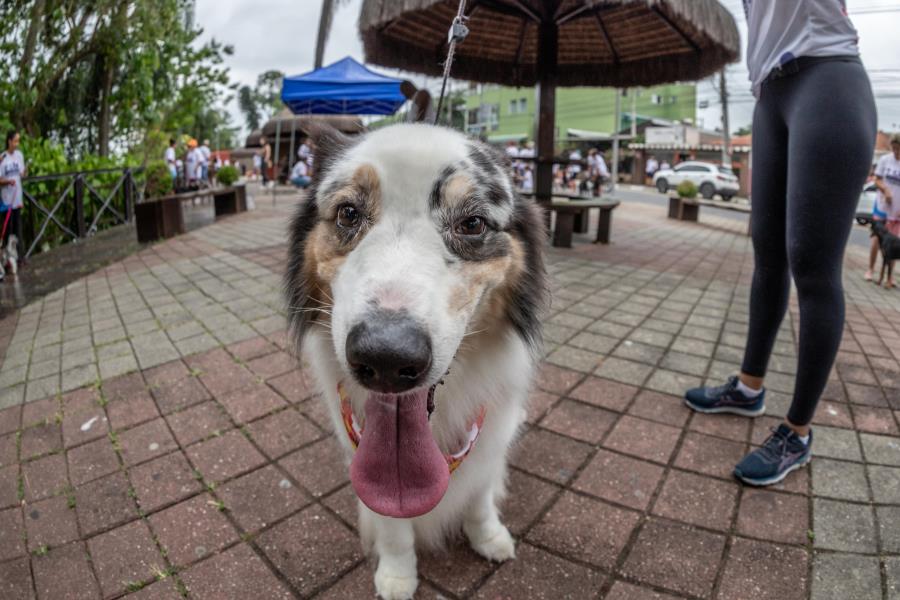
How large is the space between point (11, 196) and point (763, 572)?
872 cm

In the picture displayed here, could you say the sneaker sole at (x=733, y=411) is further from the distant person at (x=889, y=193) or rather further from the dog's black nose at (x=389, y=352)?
the distant person at (x=889, y=193)

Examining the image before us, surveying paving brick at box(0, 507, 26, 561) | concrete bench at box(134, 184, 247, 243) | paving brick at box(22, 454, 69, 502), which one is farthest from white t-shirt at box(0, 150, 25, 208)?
paving brick at box(0, 507, 26, 561)

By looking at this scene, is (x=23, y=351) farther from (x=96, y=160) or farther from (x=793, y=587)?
(x=96, y=160)

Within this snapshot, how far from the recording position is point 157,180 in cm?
1318

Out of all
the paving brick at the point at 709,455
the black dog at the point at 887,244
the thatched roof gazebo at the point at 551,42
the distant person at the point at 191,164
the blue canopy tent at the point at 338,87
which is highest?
the blue canopy tent at the point at 338,87

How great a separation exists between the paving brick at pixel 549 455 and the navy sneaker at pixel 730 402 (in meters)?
0.80

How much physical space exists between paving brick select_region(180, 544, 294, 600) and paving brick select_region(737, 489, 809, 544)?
1743 mm

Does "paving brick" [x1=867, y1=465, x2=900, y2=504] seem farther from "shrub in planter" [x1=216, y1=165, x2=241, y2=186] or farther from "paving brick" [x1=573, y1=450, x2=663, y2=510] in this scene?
"shrub in planter" [x1=216, y1=165, x2=241, y2=186]

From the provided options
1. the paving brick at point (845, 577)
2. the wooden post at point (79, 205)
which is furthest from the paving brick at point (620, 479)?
the wooden post at point (79, 205)

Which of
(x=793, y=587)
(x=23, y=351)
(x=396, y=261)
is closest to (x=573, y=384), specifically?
(x=793, y=587)

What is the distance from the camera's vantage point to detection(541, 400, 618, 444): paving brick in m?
2.52

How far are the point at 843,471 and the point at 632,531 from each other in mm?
1111

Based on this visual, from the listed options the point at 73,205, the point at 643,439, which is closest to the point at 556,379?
the point at 643,439

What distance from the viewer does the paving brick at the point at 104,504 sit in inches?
77.3
